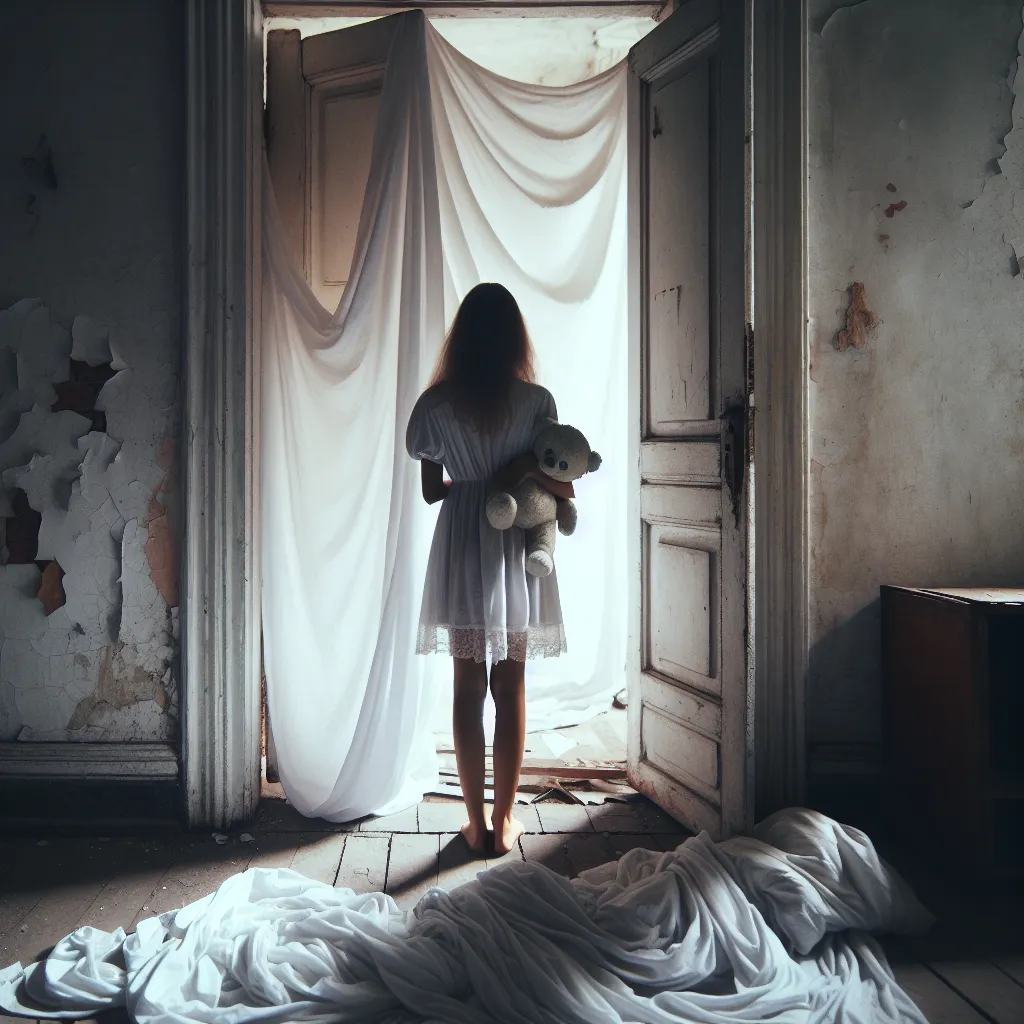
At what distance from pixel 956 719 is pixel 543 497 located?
1.22 m

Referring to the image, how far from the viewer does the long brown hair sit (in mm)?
2148

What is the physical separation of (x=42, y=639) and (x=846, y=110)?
2.92 metres

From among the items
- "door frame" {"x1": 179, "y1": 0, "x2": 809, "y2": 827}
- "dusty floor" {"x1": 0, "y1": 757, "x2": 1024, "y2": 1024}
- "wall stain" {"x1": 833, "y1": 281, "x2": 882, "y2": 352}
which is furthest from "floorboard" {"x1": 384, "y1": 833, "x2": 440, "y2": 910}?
Result: "wall stain" {"x1": 833, "y1": 281, "x2": 882, "y2": 352}

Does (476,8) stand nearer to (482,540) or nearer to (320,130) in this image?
(320,130)

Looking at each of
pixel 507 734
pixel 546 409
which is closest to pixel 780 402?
pixel 546 409

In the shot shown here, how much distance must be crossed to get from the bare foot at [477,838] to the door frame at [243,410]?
0.70 m

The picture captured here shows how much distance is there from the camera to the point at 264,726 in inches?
109

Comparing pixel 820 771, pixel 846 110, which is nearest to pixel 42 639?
pixel 820 771

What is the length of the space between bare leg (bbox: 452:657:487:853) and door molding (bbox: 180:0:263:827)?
0.67 meters

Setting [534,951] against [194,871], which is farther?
[194,871]

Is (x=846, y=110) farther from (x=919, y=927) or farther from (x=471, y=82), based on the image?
(x=919, y=927)

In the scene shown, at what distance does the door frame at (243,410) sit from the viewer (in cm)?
235

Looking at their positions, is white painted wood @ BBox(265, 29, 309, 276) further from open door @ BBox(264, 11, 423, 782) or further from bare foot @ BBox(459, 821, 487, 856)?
bare foot @ BBox(459, 821, 487, 856)

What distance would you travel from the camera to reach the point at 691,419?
2402 millimetres
